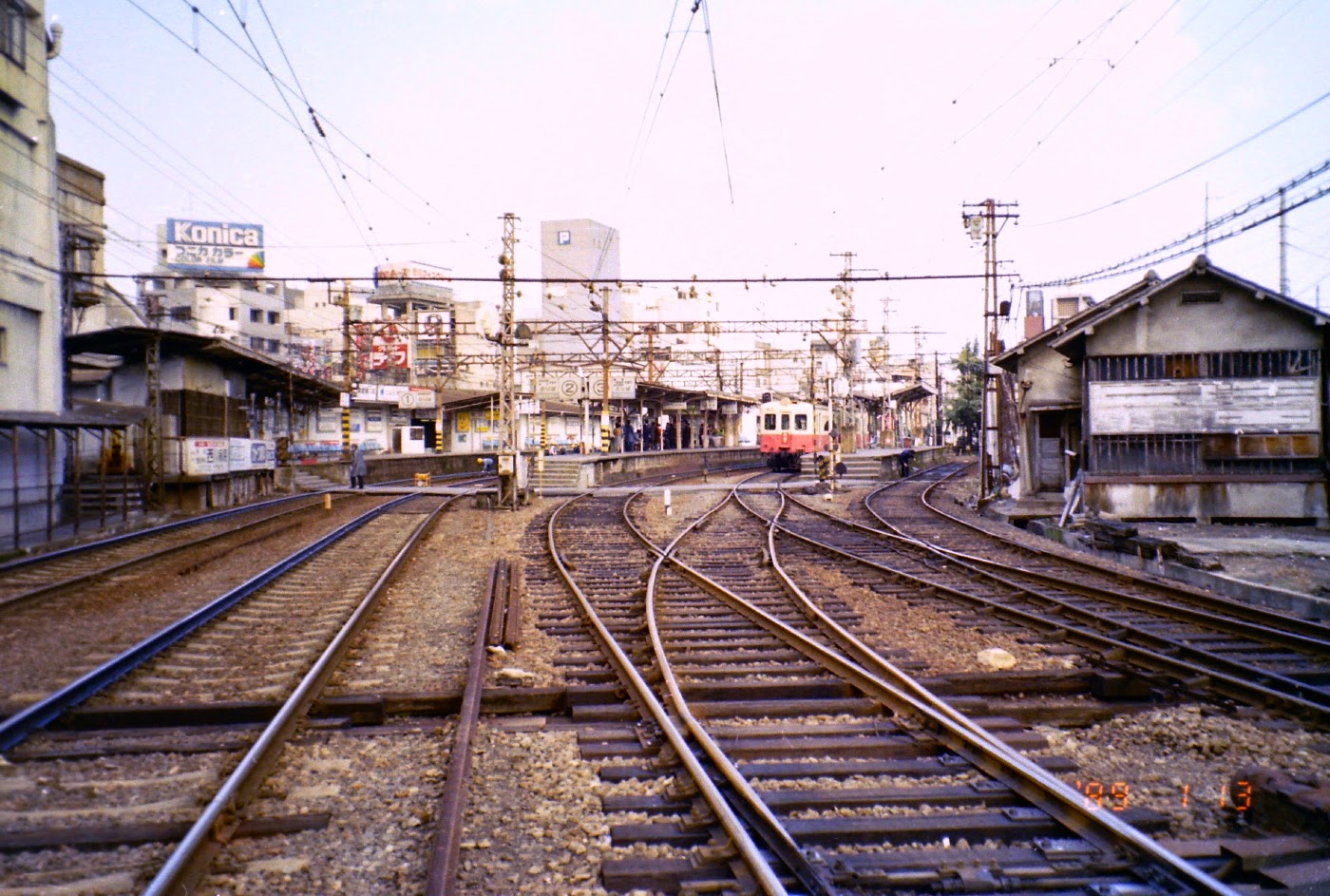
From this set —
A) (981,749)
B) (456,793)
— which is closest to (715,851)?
(456,793)

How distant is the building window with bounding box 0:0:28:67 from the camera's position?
18109 mm

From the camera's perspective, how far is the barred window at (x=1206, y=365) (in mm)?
16422

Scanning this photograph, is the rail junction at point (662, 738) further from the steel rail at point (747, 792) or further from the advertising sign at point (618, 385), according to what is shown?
the advertising sign at point (618, 385)

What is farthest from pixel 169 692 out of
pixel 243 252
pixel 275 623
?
pixel 243 252

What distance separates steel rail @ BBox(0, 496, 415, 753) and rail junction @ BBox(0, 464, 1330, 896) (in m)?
0.03

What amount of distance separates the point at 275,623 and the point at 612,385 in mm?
26234

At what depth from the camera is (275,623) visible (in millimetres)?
8094

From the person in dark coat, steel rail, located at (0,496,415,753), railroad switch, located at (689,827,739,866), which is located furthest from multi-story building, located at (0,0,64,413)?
railroad switch, located at (689,827,739,866)

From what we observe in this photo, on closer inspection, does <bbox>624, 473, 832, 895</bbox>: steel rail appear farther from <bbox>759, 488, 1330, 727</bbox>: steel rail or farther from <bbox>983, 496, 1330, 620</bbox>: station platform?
<bbox>983, 496, 1330, 620</bbox>: station platform

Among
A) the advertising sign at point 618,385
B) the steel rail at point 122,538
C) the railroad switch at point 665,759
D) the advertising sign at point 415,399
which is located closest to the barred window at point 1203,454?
the railroad switch at point 665,759

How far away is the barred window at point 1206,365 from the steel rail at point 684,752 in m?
13.1

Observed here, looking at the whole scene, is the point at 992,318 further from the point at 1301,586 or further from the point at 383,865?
the point at 383,865

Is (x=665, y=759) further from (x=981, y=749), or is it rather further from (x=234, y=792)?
(x=234, y=792)

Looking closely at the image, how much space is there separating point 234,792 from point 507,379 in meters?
17.2
